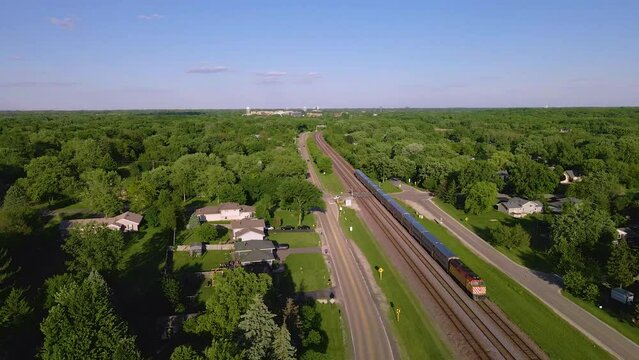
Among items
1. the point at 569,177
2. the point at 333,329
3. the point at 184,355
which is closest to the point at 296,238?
the point at 333,329

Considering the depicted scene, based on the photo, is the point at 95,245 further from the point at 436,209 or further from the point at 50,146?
the point at 50,146

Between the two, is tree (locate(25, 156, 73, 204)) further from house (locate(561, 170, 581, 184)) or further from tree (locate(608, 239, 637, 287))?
house (locate(561, 170, 581, 184))

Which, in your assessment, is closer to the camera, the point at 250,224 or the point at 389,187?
the point at 250,224

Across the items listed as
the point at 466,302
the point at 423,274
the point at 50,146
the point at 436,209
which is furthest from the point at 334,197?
the point at 50,146

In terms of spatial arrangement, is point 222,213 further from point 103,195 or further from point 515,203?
point 515,203

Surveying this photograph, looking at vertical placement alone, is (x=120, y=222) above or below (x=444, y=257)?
above

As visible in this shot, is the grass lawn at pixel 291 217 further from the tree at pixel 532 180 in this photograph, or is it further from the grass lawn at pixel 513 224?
the tree at pixel 532 180

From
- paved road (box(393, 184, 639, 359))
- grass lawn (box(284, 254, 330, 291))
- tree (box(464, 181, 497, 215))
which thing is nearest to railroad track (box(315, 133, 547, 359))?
paved road (box(393, 184, 639, 359))
